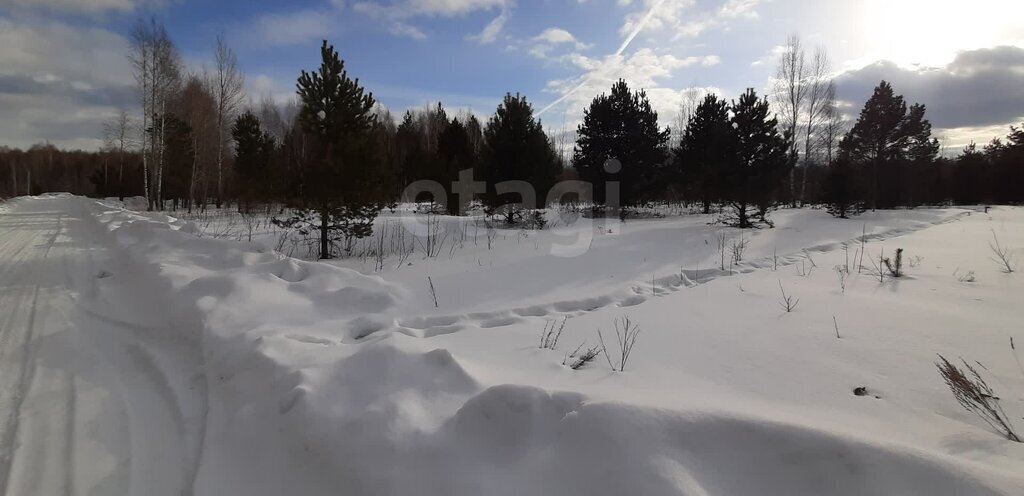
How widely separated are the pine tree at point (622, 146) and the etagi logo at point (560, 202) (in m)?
0.27

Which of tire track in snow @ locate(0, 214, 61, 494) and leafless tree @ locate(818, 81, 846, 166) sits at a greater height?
leafless tree @ locate(818, 81, 846, 166)

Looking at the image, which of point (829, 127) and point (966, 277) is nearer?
point (966, 277)

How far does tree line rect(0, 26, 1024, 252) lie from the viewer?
7.66 meters

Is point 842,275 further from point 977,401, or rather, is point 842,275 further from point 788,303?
point 977,401

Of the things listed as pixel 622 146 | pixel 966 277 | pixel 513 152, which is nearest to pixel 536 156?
pixel 513 152

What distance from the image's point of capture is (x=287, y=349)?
10.1 ft

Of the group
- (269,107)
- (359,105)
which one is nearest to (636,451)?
(359,105)

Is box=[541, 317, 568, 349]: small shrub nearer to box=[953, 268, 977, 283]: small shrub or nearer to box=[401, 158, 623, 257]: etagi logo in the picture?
box=[401, 158, 623, 257]: etagi logo

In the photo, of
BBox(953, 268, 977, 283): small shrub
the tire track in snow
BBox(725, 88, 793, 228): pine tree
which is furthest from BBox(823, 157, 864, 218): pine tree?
the tire track in snow

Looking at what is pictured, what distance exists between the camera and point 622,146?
1727cm

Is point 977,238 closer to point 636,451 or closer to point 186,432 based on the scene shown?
point 636,451

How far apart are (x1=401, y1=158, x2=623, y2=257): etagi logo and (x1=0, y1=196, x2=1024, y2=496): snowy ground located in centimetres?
401

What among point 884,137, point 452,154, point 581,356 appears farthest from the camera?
point 884,137

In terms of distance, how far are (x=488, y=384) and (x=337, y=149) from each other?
20.9 ft
